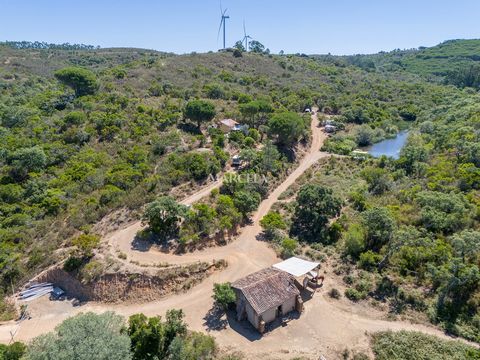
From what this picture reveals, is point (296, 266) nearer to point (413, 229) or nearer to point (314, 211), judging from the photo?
point (314, 211)

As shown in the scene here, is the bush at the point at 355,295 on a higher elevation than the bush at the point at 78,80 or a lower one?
lower

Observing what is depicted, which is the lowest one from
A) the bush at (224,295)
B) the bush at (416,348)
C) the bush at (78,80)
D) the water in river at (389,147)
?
the bush at (416,348)

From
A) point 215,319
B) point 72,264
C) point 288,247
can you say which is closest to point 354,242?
point 288,247

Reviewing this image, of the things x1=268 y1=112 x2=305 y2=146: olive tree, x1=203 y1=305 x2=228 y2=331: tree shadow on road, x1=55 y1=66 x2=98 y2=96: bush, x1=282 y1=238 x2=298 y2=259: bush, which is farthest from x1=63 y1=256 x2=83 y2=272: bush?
x1=55 y1=66 x2=98 y2=96: bush

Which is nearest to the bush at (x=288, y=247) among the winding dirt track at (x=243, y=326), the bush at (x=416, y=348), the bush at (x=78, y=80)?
the winding dirt track at (x=243, y=326)

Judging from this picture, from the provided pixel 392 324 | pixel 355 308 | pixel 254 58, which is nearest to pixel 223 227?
pixel 355 308

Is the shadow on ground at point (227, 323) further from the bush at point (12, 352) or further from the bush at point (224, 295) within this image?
the bush at point (12, 352)

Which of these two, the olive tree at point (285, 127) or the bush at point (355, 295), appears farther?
the olive tree at point (285, 127)
